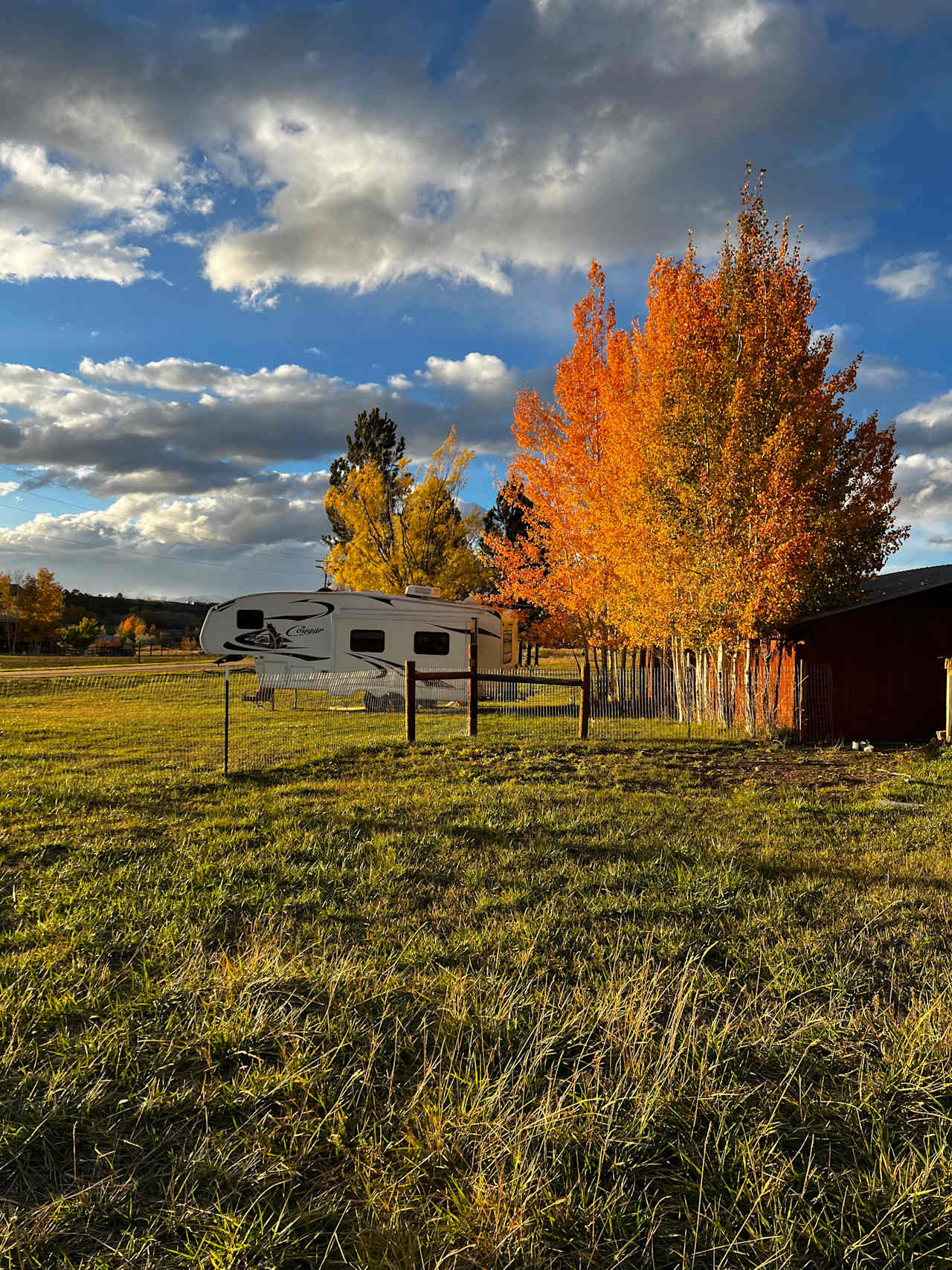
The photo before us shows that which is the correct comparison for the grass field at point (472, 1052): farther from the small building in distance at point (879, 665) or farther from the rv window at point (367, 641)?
the rv window at point (367, 641)

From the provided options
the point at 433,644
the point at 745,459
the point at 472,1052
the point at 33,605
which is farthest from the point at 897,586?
the point at 33,605

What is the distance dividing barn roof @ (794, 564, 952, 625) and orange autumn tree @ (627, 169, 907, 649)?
0.65 m

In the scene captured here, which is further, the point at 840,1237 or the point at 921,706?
the point at 921,706

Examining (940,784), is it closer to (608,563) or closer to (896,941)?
(896,941)

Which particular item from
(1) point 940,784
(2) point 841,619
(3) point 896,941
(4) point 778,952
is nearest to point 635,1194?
(4) point 778,952

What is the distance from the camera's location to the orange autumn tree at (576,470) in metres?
17.4

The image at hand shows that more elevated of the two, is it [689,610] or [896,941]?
[689,610]

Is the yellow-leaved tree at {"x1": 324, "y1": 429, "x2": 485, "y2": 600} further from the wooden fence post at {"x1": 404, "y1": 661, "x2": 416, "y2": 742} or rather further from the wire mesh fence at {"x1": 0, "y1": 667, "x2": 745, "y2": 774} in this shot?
the wooden fence post at {"x1": 404, "y1": 661, "x2": 416, "y2": 742}

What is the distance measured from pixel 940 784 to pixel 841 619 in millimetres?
6162

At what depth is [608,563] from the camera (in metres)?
17.4

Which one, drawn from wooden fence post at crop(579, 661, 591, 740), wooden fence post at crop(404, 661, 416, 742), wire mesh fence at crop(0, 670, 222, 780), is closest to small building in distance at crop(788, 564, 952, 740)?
wooden fence post at crop(579, 661, 591, 740)

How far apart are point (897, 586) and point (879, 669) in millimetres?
3353

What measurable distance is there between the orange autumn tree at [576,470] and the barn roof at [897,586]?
5085 mm

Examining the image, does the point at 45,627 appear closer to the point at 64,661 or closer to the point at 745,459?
the point at 64,661
